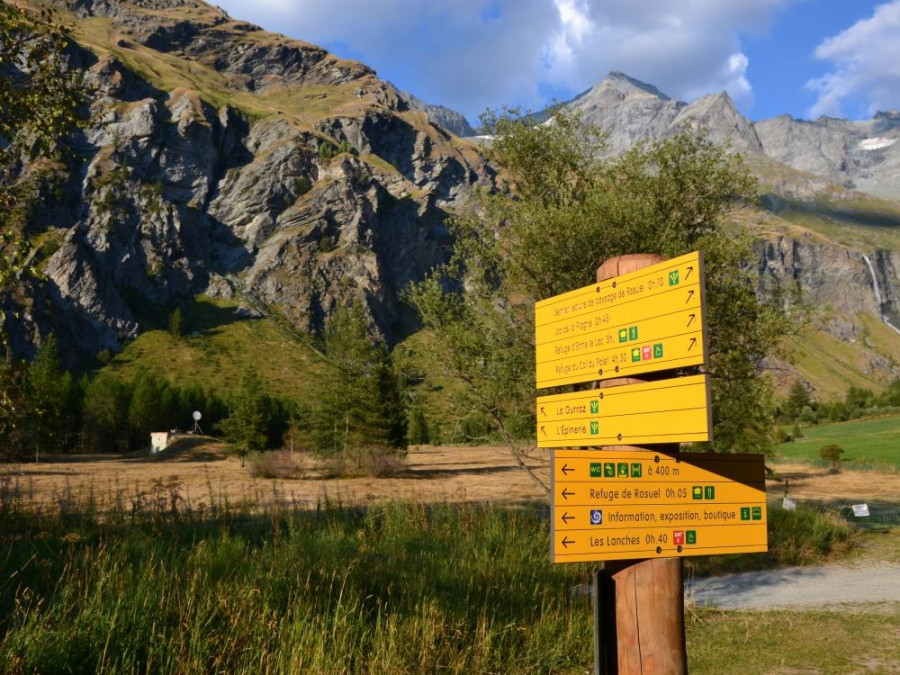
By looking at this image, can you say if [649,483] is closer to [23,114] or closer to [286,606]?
[286,606]

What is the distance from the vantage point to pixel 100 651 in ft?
14.8

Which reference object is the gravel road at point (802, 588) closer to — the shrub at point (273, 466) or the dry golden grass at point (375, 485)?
the dry golden grass at point (375, 485)

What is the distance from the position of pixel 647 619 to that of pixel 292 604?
350cm

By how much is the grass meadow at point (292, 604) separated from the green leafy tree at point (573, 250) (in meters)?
3.88

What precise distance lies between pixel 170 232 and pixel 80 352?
47.4 metres

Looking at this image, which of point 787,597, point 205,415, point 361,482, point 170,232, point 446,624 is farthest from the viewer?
point 170,232

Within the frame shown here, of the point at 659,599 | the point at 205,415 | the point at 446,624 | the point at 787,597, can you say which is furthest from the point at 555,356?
the point at 205,415

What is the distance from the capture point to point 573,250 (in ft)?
39.9

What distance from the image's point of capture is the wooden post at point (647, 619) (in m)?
3.43

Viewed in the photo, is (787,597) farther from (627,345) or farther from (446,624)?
(627,345)

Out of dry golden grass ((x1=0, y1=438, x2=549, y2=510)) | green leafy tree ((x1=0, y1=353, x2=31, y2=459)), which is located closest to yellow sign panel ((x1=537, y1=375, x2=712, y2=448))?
green leafy tree ((x1=0, y1=353, x2=31, y2=459))

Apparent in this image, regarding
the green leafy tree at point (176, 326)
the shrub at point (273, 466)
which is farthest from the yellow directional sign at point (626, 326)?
the green leafy tree at point (176, 326)

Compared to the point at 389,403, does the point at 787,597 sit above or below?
below

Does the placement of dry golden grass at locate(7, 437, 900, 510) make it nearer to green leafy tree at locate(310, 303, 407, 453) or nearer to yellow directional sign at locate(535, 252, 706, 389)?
green leafy tree at locate(310, 303, 407, 453)
